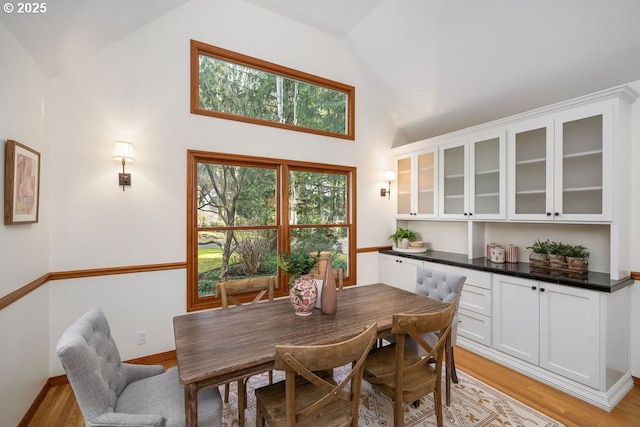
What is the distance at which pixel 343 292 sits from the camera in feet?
8.12

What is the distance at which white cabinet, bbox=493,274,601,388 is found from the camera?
7.36 ft

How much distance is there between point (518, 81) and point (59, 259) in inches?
186

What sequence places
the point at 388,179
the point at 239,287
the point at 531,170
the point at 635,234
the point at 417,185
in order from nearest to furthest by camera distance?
the point at 239,287
the point at 635,234
the point at 531,170
the point at 417,185
the point at 388,179

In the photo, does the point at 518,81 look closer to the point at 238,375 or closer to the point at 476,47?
the point at 476,47

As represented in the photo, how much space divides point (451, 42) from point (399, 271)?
2.81 metres

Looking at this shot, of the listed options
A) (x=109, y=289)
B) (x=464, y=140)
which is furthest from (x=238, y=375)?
(x=464, y=140)

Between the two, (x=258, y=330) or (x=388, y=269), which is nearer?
(x=258, y=330)

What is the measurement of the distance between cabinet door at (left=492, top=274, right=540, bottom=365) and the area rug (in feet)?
1.84

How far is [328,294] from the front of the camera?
1.90 meters

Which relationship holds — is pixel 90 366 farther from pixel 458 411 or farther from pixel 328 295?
pixel 458 411

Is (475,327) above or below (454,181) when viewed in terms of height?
below

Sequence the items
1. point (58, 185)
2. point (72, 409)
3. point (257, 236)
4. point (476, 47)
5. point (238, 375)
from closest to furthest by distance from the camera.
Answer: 1. point (238, 375)
2. point (72, 409)
3. point (58, 185)
4. point (476, 47)
5. point (257, 236)

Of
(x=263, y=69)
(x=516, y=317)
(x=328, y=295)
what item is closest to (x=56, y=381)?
(x=328, y=295)

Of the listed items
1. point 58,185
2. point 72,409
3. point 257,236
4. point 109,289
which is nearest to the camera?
point 72,409
